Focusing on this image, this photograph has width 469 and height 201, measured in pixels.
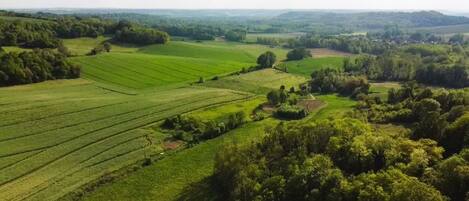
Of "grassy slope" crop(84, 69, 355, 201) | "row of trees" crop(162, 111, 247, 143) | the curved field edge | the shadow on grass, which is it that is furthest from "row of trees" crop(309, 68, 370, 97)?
the shadow on grass

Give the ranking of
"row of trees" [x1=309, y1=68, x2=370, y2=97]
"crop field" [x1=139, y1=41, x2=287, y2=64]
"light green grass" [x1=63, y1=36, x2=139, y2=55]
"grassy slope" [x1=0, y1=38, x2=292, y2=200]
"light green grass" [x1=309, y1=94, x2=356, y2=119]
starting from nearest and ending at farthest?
1. "grassy slope" [x1=0, y1=38, x2=292, y2=200]
2. "light green grass" [x1=309, y1=94, x2=356, y2=119]
3. "row of trees" [x1=309, y1=68, x2=370, y2=97]
4. "light green grass" [x1=63, y1=36, x2=139, y2=55]
5. "crop field" [x1=139, y1=41, x2=287, y2=64]

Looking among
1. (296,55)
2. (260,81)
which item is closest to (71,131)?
(260,81)

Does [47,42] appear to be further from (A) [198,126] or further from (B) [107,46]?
(A) [198,126]

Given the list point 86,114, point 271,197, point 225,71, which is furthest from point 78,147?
point 225,71

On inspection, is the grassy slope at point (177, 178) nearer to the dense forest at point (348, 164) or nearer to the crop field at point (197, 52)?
the dense forest at point (348, 164)

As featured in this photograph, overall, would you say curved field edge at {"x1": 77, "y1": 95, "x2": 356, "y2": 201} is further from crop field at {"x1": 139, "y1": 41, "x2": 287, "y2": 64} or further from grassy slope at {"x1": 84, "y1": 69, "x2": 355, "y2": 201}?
crop field at {"x1": 139, "y1": 41, "x2": 287, "y2": 64}

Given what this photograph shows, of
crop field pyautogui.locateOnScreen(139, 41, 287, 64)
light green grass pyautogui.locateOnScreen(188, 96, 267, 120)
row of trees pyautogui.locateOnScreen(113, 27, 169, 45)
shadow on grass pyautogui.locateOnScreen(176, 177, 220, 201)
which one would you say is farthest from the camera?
row of trees pyautogui.locateOnScreen(113, 27, 169, 45)

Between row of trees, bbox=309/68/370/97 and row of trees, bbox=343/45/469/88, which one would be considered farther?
row of trees, bbox=343/45/469/88

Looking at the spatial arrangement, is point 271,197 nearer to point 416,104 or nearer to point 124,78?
point 416,104
